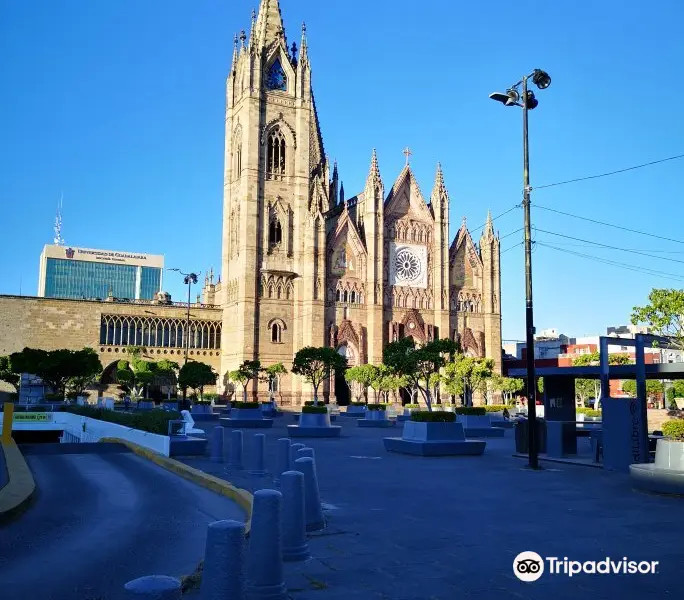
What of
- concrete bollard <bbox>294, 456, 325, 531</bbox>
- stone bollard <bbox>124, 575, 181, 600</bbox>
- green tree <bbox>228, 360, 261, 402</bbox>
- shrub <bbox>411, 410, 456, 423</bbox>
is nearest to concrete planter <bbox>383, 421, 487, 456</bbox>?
shrub <bbox>411, 410, 456, 423</bbox>

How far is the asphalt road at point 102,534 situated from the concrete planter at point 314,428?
13096 mm

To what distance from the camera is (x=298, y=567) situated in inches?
286

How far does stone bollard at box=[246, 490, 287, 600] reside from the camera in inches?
238

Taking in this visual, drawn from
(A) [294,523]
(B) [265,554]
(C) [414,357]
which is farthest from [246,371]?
(B) [265,554]

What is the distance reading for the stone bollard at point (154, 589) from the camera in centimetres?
384

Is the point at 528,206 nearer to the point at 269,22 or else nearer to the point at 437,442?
the point at 437,442

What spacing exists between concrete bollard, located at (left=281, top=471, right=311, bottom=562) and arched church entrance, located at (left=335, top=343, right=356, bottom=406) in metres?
60.9

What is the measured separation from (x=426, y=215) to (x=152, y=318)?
29.3 metres

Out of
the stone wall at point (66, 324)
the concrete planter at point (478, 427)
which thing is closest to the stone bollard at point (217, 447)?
the concrete planter at point (478, 427)

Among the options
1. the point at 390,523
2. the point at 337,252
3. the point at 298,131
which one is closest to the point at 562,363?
the point at 337,252

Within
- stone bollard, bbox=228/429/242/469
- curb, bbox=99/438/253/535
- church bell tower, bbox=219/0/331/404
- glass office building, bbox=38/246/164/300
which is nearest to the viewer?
curb, bbox=99/438/253/535

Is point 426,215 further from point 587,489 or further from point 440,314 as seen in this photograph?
point 587,489

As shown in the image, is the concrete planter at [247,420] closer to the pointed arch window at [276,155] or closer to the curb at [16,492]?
the curb at [16,492]

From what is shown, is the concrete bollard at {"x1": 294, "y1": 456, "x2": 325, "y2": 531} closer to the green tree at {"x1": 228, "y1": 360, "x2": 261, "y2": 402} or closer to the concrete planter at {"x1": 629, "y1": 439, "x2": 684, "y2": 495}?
the concrete planter at {"x1": 629, "y1": 439, "x2": 684, "y2": 495}
